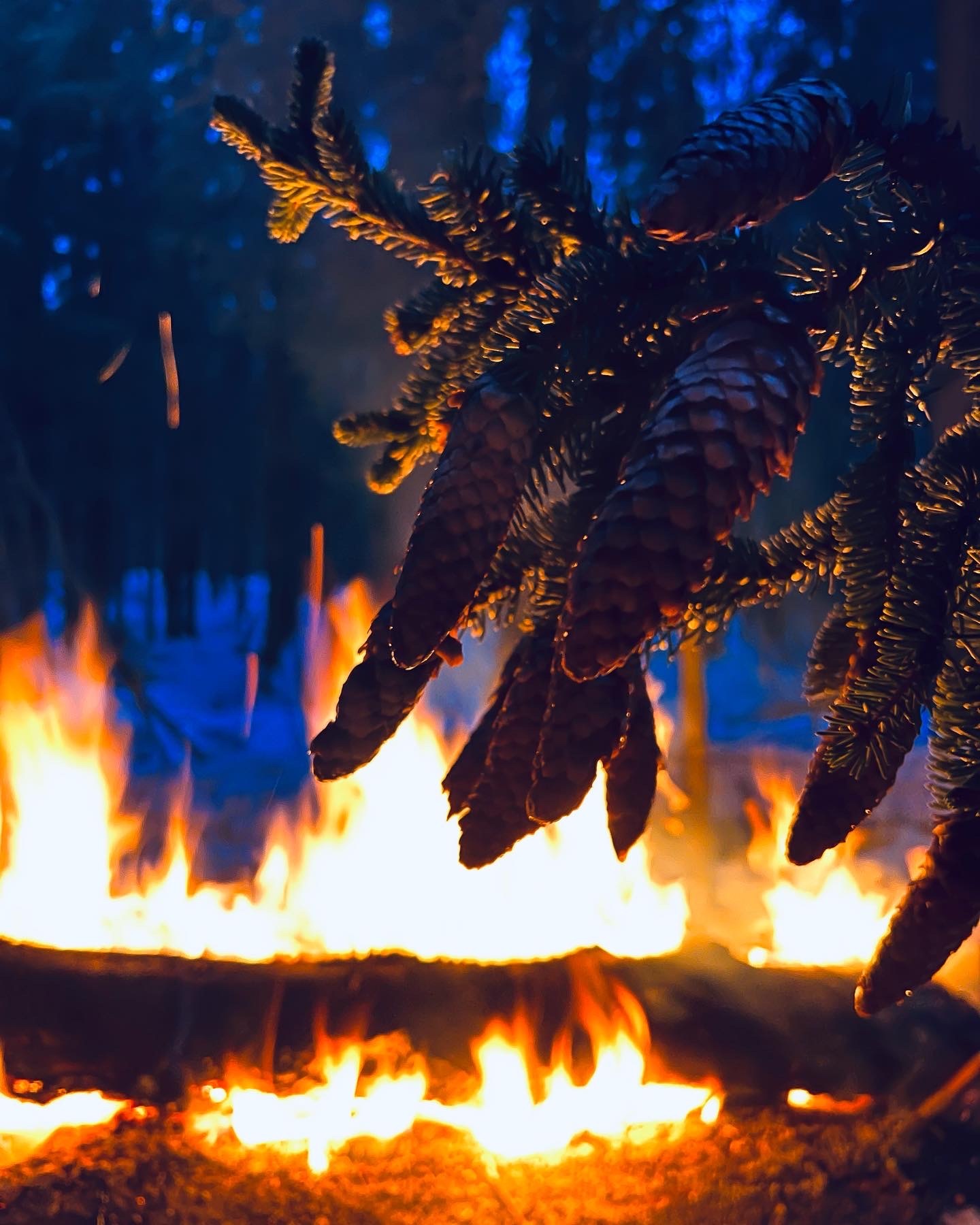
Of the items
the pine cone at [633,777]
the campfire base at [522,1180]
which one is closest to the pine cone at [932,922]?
the pine cone at [633,777]

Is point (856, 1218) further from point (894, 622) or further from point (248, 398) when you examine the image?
point (248, 398)

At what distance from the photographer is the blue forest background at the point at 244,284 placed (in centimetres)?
382

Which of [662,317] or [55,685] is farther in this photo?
[55,685]

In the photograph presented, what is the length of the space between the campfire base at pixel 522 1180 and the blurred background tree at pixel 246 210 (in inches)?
94.5


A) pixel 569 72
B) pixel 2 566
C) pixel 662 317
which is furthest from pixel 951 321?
pixel 2 566

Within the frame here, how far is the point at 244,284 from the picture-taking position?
4418 millimetres

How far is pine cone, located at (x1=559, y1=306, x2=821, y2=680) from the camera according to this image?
0.34 meters

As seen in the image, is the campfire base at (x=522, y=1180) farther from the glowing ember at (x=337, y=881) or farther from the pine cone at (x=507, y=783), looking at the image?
the pine cone at (x=507, y=783)

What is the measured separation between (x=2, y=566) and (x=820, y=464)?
142 inches

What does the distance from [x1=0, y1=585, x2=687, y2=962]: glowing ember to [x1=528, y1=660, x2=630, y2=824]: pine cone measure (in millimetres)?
1224

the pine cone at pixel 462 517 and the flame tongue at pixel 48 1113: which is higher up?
the pine cone at pixel 462 517

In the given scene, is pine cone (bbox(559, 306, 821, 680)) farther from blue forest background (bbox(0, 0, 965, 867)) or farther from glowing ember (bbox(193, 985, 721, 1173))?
blue forest background (bbox(0, 0, 965, 867))

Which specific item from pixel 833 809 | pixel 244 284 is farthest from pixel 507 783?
pixel 244 284

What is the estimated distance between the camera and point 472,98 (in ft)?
12.9
